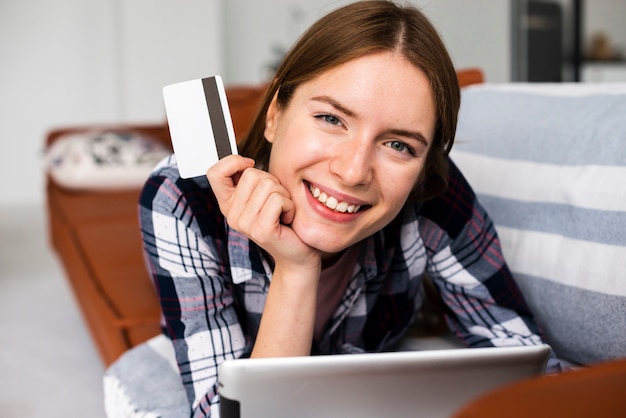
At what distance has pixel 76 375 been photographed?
223 centimetres

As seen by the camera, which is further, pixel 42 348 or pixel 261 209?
pixel 42 348

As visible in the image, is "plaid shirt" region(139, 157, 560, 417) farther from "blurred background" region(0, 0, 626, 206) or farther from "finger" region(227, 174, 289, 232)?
"blurred background" region(0, 0, 626, 206)

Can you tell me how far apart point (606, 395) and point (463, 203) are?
2.68 ft

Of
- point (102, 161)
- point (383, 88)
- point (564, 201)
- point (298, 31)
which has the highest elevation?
point (298, 31)

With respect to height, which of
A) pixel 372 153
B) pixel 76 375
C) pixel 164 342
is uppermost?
pixel 372 153

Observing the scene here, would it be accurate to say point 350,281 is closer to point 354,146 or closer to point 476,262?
point 476,262

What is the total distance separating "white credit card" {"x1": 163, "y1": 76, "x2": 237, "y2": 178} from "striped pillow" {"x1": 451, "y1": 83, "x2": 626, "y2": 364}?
571mm

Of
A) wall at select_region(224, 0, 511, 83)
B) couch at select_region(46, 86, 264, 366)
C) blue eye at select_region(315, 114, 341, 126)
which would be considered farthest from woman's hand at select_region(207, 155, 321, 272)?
wall at select_region(224, 0, 511, 83)

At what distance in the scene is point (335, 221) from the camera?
102 cm

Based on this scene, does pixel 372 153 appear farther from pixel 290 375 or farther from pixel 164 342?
pixel 164 342

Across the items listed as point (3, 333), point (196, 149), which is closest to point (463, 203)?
point (196, 149)

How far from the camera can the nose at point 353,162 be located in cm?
97

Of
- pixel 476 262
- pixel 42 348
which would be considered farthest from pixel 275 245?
pixel 42 348

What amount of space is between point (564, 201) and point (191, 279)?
62cm
